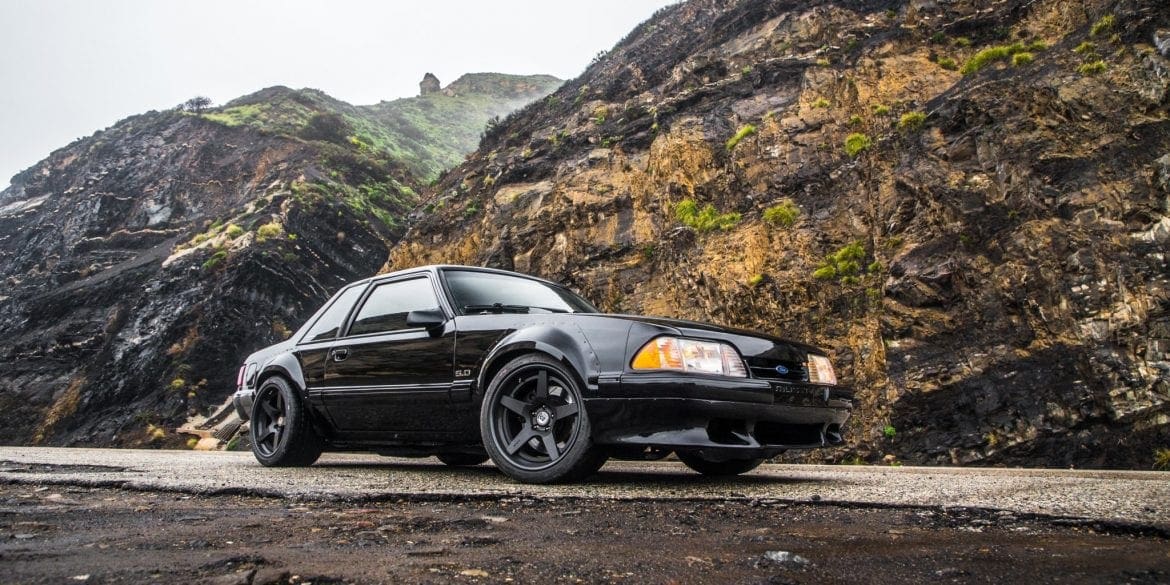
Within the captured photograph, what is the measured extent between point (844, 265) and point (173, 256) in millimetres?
24652

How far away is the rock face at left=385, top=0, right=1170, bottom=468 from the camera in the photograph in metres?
8.67

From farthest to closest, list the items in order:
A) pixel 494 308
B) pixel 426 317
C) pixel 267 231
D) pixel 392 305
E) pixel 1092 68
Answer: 1. pixel 267 231
2. pixel 1092 68
3. pixel 392 305
4. pixel 494 308
5. pixel 426 317

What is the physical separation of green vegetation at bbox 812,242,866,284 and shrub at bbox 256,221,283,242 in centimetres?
2074

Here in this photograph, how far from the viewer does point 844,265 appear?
11.8m

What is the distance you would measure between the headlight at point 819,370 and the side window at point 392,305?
2261 mm

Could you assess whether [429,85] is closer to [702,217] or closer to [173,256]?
[173,256]

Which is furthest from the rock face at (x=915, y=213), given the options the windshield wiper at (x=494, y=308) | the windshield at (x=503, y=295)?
the windshield wiper at (x=494, y=308)

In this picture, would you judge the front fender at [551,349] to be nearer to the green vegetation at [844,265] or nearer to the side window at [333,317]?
the side window at [333,317]

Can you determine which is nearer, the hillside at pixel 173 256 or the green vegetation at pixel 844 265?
the green vegetation at pixel 844 265

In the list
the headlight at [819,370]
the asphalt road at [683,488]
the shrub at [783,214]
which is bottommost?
the asphalt road at [683,488]

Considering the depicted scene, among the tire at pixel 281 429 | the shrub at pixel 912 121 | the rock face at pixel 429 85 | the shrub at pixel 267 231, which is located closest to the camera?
the tire at pixel 281 429

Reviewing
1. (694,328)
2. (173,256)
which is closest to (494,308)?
(694,328)

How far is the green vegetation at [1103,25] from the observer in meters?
11.3

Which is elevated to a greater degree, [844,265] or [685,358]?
[844,265]
